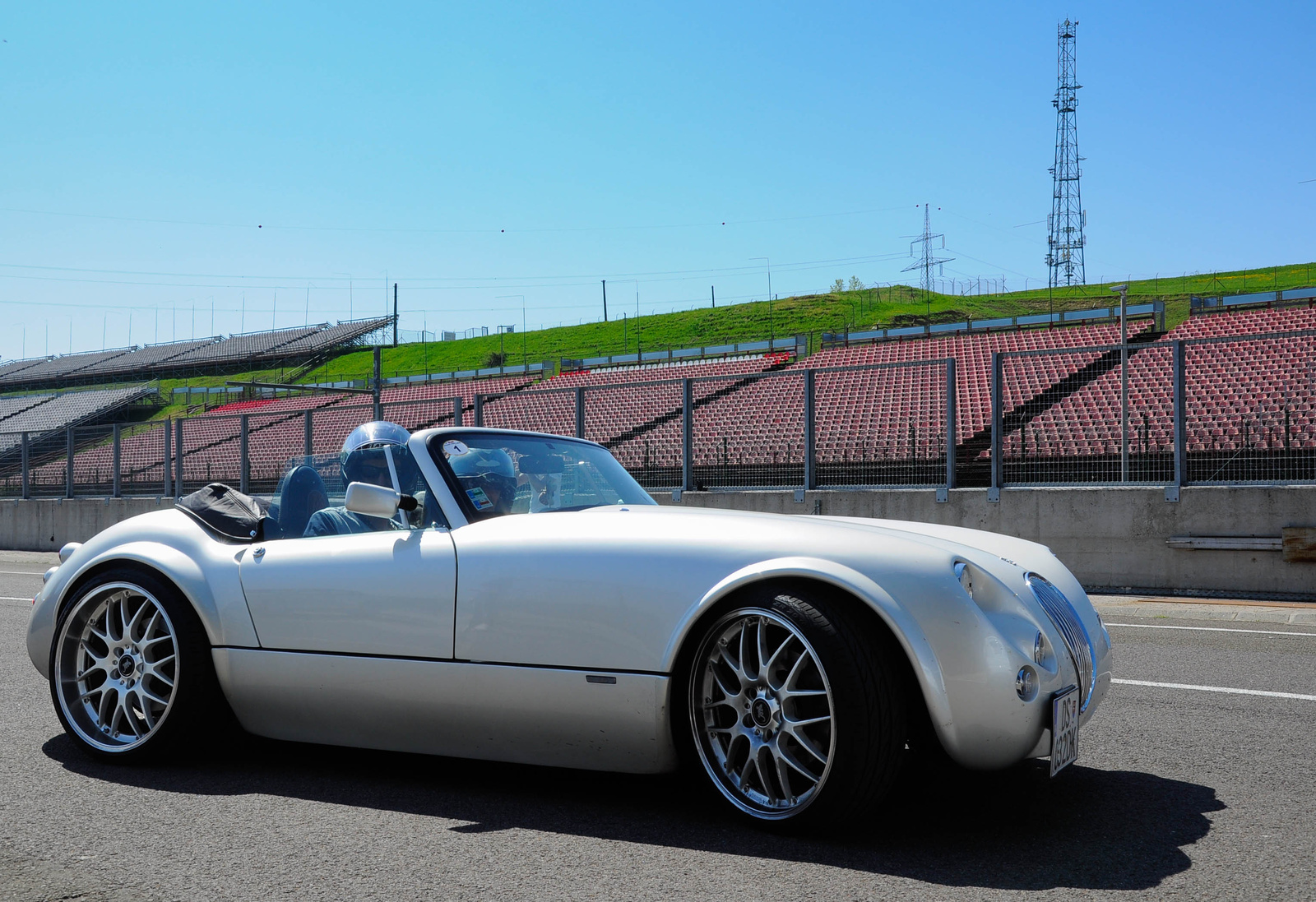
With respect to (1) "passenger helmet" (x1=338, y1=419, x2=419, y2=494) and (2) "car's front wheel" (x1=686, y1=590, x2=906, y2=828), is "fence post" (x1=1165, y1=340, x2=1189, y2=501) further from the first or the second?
(2) "car's front wheel" (x1=686, y1=590, x2=906, y2=828)

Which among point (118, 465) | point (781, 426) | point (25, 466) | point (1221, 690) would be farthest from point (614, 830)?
point (25, 466)

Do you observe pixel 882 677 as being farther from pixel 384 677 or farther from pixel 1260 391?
pixel 1260 391

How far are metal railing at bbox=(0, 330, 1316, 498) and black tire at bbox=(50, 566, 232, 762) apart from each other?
4.77 m

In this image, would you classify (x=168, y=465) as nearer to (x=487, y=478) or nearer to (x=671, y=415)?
(x=671, y=415)

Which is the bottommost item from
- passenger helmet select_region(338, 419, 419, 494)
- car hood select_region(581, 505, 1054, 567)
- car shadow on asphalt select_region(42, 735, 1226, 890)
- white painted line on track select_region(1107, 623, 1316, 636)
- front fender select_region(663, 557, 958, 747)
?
white painted line on track select_region(1107, 623, 1316, 636)

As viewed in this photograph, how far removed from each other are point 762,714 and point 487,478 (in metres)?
1.55

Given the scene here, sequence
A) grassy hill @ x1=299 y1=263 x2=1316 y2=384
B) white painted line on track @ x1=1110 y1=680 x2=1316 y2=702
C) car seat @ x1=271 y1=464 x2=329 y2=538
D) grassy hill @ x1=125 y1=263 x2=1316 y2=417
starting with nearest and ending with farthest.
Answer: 1. car seat @ x1=271 y1=464 x2=329 y2=538
2. white painted line on track @ x1=1110 y1=680 x2=1316 y2=702
3. grassy hill @ x1=125 y1=263 x2=1316 y2=417
4. grassy hill @ x1=299 y1=263 x2=1316 y2=384

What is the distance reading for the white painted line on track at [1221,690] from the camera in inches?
223

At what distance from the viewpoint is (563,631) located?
363cm

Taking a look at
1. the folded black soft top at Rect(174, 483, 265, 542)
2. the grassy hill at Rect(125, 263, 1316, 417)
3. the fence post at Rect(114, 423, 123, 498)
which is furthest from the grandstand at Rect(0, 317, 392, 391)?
the folded black soft top at Rect(174, 483, 265, 542)

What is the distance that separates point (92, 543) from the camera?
189 inches

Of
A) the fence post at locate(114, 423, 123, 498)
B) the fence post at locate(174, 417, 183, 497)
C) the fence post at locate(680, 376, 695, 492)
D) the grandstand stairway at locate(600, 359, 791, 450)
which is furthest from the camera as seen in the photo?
the fence post at locate(114, 423, 123, 498)

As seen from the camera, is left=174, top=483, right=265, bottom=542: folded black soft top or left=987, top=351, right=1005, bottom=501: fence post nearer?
left=174, top=483, right=265, bottom=542: folded black soft top

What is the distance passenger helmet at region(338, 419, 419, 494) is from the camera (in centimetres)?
437
